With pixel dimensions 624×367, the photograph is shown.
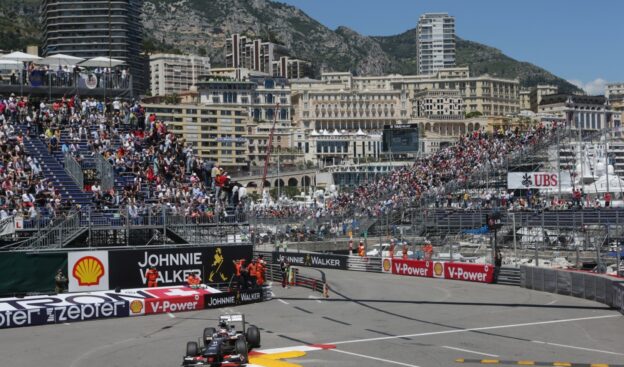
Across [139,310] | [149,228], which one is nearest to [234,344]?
[139,310]

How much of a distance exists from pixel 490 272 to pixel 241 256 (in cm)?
1224

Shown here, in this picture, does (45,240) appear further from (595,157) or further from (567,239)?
(595,157)

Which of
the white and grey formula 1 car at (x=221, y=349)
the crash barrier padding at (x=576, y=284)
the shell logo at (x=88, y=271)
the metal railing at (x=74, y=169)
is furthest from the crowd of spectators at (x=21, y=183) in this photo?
the crash barrier padding at (x=576, y=284)

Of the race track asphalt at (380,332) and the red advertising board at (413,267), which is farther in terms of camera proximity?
the red advertising board at (413,267)

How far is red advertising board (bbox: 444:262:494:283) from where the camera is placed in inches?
1870

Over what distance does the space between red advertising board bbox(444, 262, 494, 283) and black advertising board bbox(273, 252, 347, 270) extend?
988 cm

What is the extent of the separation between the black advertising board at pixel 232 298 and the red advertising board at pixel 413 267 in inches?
567

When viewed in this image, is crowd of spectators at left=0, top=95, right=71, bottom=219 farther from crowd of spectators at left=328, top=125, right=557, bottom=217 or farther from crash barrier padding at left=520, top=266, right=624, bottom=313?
crowd of spectators at left=328, top=125, right=557, bottom=217

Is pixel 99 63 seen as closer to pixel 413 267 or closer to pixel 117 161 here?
pixel 117 161

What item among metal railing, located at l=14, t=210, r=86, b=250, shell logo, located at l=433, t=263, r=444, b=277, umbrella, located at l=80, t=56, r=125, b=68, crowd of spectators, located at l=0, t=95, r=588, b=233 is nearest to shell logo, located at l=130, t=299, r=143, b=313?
metal railing, located at l=14, t=210, r=86, b=250

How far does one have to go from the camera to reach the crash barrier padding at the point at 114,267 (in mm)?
38812

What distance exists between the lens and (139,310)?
117ft

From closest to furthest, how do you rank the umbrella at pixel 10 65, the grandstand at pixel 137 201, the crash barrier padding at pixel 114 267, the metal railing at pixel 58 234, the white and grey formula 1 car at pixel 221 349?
1. the white and grey formula 1 car at pixel 221 349
2. the crash barrier padding at pixel 114 267
3. the metal railing at pixel 58 234
4. the grandstand at pixel 137 201
5. the umbrella at pixel 10 65

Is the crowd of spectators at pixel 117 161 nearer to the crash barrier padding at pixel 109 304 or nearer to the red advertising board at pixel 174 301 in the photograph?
the crash barrier padding at pixel 109 304
